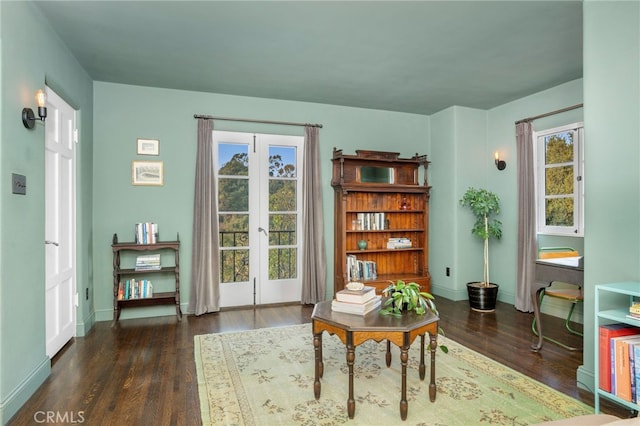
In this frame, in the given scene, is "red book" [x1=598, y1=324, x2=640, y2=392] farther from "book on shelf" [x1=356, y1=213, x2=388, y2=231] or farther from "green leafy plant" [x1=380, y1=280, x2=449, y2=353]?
"book on shelf" [x1=356, y1=213, x2=388, y2=231]

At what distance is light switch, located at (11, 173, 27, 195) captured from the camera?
2.42 metres

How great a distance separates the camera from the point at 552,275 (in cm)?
320

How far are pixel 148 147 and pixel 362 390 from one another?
372 cm

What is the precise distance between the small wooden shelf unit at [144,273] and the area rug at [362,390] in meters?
1.10

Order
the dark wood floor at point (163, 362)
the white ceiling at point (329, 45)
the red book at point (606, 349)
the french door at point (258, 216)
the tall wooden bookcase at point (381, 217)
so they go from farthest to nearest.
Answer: the tall wooden bookcase at point (381, 217), the french door at point (258, 216), the white ceiling at point (329, 45), the dark wood floor at point (163, 362), the red book at point (606, 349)

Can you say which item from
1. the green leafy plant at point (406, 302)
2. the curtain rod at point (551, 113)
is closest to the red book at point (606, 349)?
the green leafy plant at point (406, 302)

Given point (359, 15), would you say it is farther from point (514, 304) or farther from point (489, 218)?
point (514, 304)

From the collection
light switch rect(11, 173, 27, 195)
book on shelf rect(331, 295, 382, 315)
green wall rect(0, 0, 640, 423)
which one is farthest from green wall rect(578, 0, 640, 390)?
light switch rect(11, 173, 27, 195)

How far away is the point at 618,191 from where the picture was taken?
98.3 inches

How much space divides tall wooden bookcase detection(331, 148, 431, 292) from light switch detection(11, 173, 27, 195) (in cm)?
346

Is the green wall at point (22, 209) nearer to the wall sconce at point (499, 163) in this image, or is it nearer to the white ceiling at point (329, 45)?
the white ceiling at point (329, 45)

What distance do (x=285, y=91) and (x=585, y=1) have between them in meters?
3.13

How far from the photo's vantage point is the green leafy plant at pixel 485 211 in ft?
16.2

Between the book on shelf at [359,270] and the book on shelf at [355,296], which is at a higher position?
the book on shelf at [355,296]
